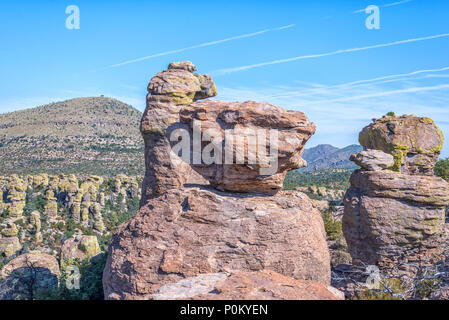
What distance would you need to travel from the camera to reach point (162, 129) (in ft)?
50.1

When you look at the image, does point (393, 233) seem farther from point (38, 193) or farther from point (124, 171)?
point (124, 171)

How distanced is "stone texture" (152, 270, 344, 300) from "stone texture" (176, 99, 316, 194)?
2.21 metres

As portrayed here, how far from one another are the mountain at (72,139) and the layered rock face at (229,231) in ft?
236

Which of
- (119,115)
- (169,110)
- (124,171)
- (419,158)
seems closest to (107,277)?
(169,110)

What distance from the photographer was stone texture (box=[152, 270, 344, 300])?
7.18 m

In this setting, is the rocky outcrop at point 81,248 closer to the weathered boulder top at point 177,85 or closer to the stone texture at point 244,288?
the weathered boulder top at point 177,85

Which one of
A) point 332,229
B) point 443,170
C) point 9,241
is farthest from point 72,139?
point 443,170

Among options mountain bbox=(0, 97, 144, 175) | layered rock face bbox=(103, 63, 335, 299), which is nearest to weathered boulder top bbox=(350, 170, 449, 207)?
layered rock face bbox=(103, 63, 335, 299)

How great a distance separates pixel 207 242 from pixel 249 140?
252cm

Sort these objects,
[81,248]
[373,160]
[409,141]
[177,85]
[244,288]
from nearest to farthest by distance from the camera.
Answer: [244,288], [373,160], [177,85], [409,141], [81,248]

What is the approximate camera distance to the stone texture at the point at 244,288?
718cm

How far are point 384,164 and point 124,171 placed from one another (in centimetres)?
7178

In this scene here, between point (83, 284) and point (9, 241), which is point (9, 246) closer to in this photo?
point (9, 241)

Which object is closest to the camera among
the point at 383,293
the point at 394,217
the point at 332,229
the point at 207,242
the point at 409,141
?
the point at 207,242
